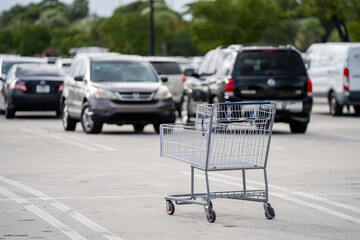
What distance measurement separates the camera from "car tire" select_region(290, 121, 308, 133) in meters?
20.7

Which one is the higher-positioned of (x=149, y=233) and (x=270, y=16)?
(x=270, y=16)

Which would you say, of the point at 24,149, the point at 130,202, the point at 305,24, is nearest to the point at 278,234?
the point at 130,202

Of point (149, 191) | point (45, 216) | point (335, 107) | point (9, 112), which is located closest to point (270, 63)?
point (335, 107)

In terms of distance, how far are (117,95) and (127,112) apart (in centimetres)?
39

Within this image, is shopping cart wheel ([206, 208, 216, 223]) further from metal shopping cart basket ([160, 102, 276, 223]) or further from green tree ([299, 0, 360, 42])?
green tree ([299, 0, 360, 42])

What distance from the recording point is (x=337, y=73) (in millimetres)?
26984

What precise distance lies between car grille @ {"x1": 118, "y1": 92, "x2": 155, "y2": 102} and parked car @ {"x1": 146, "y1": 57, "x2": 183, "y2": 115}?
6604 mm

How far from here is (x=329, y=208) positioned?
9.61 meters

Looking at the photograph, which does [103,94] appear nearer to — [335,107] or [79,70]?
[79,70]

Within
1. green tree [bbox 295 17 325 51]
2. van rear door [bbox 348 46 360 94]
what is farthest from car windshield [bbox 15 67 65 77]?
green tree [bbox 295 17 325 51]

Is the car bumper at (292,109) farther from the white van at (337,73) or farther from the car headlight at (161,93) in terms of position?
the white van at (337,73)

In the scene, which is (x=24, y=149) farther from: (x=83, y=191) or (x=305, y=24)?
(x=305, y=24)

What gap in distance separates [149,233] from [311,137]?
38.6 ft

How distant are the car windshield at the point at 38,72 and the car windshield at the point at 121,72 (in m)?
6.44
